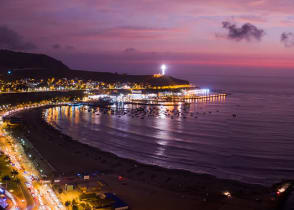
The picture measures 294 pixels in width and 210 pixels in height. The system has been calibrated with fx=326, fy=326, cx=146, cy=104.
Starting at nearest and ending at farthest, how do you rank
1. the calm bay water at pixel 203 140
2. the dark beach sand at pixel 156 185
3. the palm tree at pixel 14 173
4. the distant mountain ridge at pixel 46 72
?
the dark beach sand at pixel 156 185, the palm tree at pixel 14 173, the calm bay water at pixel 203 140, the distant mountain ridge at pixel 46 72

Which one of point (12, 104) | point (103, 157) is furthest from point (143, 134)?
point (12, 104)

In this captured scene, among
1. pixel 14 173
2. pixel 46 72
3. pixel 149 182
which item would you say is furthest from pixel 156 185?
pixel 46 72

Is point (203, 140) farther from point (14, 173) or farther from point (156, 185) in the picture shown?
point (14, 173)

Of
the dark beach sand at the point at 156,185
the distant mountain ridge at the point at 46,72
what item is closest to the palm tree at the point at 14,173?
the dark beach sand at the point at 156,185

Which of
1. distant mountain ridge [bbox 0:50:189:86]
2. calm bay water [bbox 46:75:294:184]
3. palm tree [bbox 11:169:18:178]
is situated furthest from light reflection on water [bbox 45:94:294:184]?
distant mountain ridge [bbox 0:50:189:86]

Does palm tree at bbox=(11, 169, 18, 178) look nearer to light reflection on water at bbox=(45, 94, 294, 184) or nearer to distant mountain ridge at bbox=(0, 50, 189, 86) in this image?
light reflection on water at bbox=(45, 94, 294, 184)

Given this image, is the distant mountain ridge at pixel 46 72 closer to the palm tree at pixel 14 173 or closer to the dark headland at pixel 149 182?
the dark headland at pixel 149 182

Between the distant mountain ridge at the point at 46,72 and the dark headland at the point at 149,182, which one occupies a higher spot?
the distant mountain ridge at the point at 46,72
